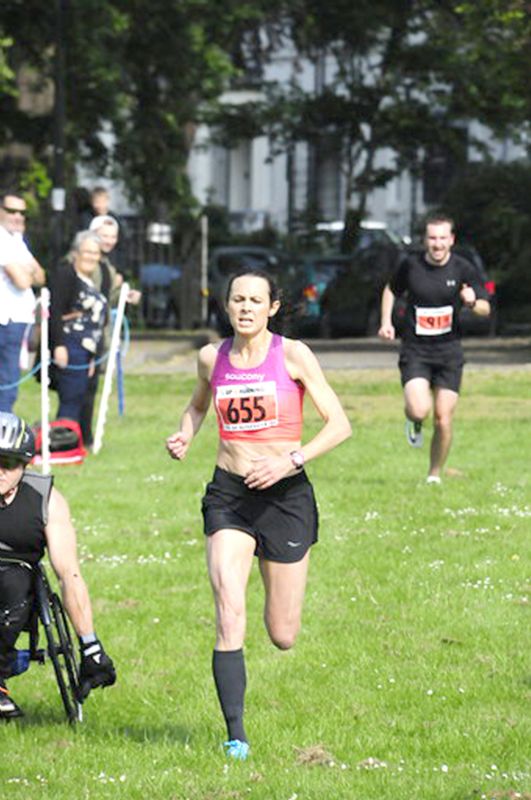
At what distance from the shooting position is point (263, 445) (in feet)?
26.0

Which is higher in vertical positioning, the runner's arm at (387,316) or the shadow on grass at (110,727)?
the runner's arm at (387,316)

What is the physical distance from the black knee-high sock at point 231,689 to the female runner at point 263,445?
1.03 feet

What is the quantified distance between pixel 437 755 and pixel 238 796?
94cm

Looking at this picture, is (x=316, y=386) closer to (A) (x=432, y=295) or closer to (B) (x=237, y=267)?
(A) (x=432, y=295)

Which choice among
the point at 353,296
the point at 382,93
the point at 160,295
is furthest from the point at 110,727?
the point at 382,93

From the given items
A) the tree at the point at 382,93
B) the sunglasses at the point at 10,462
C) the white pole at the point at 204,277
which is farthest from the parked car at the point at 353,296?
the sunglasses at the point at 10,462

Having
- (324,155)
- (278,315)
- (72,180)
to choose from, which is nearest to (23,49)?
(72,180)

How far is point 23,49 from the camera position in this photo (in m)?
37.8

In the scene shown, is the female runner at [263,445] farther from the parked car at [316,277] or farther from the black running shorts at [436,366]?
the parked car at [316,277]

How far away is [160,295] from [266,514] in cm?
3539

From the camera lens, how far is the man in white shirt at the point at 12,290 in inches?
615

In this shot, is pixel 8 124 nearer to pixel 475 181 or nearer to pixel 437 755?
pixel 475 181

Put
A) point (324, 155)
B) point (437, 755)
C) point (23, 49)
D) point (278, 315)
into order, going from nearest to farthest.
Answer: point (437, 755)
point (278, 315)
point (23, 49)
point (324, 155)

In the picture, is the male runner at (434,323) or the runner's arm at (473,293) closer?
the runner's arm at (473,293)
